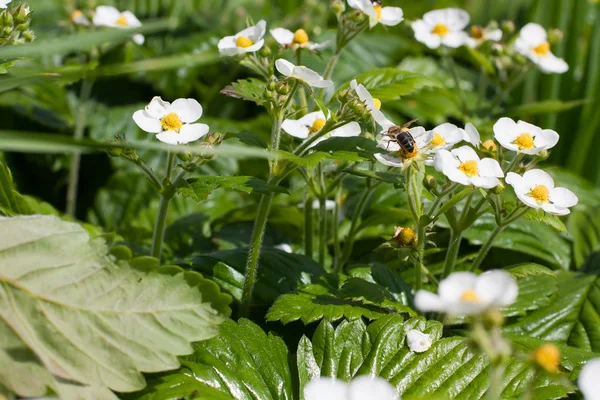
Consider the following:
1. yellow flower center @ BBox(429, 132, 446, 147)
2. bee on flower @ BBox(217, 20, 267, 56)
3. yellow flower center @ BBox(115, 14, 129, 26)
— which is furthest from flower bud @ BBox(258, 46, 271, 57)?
yellow flower center @ BBox(115, 14, 129, 26)

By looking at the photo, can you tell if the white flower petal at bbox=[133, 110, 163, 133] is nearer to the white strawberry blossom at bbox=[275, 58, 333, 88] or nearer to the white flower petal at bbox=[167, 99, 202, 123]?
the white flower petal at bbox=[167, 99, 202, 123]

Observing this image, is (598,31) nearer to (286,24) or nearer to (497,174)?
(286,24)

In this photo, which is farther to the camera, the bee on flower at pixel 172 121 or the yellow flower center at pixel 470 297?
the bee on flower at pixel 172 121

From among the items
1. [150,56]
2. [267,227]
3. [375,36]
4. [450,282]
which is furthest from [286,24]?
[450,282]

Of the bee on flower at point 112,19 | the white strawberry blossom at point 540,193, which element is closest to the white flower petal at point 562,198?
the white strawberry blossom at point 540,193

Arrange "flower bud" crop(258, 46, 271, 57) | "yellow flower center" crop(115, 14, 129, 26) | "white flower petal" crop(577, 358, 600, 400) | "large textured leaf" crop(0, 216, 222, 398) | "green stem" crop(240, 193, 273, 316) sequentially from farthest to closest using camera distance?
"yellow flower center" crop(115, 14, 129, 26) < "flower bud" crop(258, 46, 271, 57) < "green stem" crop(240, 193, 273, 316) < "large textured leaf" crop(0, 216, 222, 398) < "white flower petal" crop(577, 358, 600, 400)

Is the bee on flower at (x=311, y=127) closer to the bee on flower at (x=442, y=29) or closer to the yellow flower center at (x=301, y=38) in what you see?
the yellow flower center at (x=301, y=38)
